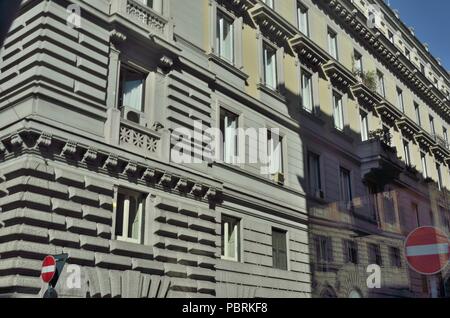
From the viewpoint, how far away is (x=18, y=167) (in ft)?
38.9

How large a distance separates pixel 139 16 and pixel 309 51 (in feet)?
35.0

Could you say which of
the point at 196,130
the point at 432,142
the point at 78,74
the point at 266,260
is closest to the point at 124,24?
the point at 78,74

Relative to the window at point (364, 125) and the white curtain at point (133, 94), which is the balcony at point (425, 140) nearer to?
Answer: the window at point (364, 125)

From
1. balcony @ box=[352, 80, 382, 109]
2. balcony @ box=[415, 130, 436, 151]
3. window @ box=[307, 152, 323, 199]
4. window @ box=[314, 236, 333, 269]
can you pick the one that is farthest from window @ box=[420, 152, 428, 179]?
window @ box=[314, 236, 333, 269]

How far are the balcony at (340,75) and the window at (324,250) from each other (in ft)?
33.6

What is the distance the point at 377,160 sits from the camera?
25.7 metres

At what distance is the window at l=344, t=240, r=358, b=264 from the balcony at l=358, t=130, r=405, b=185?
9.53m

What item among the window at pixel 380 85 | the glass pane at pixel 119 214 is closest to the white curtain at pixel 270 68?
the glass pane at pixel 119 214

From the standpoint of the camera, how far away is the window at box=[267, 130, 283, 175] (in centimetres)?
2023

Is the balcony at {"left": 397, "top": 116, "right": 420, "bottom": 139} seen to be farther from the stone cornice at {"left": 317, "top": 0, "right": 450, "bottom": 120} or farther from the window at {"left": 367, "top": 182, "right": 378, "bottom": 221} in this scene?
the window at {"left": 367, "top": 182, "right": 378, "bottom": 221}

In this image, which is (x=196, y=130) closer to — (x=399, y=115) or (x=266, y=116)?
(x=266, y=116)

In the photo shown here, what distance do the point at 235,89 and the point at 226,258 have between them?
6.05 metres

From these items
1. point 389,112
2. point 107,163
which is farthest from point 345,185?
point 107,163
